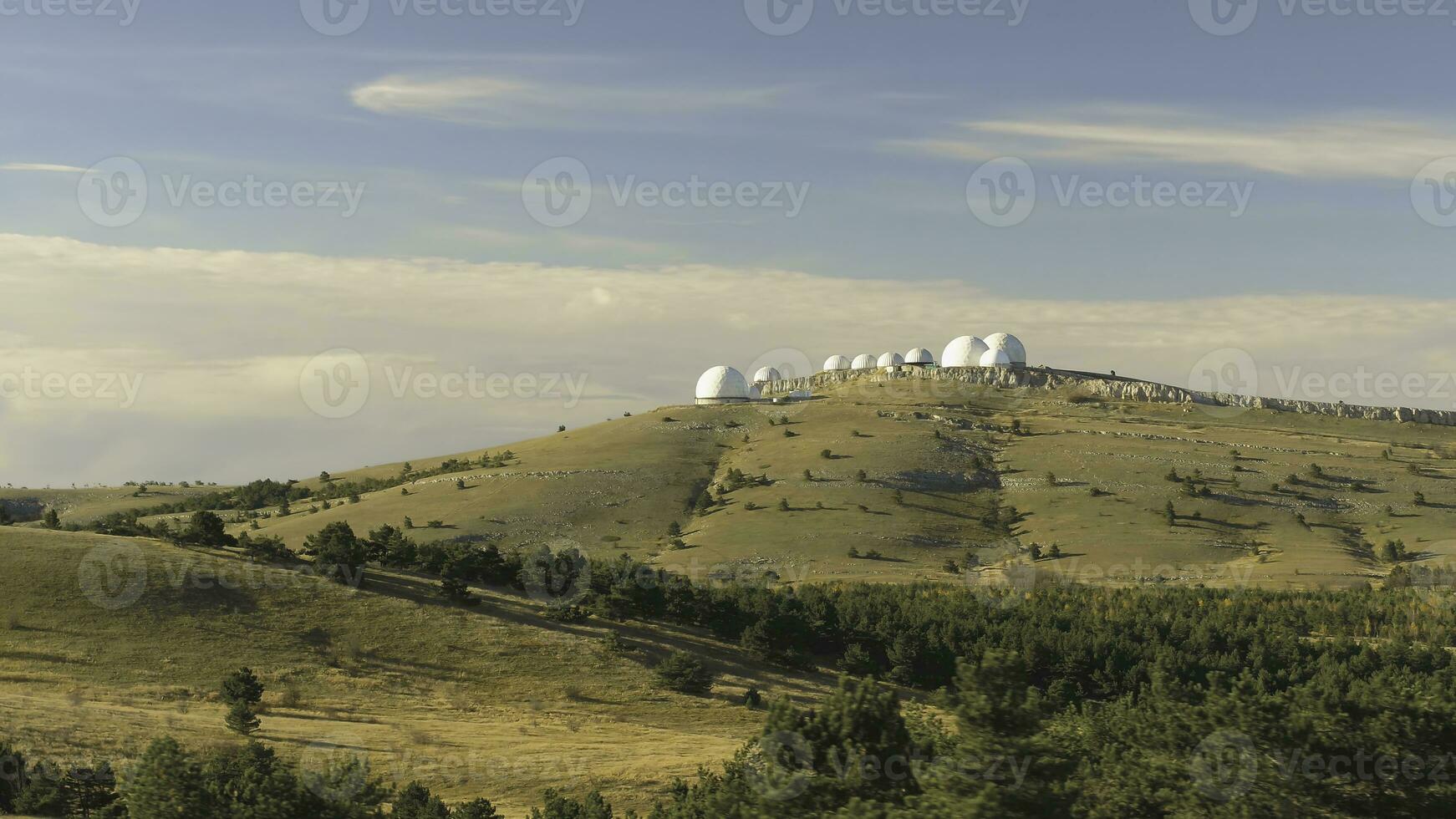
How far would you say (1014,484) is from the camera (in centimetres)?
9662

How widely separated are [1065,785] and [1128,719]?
755cm

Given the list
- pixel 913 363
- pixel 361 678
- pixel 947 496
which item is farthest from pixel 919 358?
pixel 361 678

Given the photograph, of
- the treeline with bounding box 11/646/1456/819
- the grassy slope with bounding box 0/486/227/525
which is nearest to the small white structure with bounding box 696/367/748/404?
the grassy slope with bounding box 0/486/227/525

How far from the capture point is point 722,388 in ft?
423

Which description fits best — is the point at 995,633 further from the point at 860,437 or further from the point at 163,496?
the point at 163,496

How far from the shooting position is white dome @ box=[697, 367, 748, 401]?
128875mm

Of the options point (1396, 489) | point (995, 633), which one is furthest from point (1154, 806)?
point (1396, 489)
